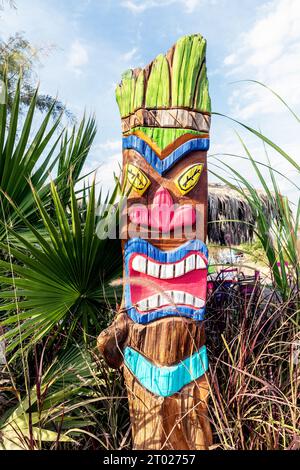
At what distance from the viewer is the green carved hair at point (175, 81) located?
1.93m

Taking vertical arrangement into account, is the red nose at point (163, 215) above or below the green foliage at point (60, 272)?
above

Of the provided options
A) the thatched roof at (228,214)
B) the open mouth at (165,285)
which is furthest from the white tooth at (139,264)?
the thatched roof at (228,214)

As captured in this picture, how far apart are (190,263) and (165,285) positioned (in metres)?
0.17

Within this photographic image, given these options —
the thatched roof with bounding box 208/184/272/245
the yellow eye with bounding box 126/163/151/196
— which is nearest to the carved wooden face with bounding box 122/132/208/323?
the yellow eye with bounding box 126/163/151/196

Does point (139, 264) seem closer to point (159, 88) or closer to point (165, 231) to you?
point (165, 231)

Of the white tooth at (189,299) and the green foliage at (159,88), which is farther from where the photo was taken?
the green foliage at (159,88)

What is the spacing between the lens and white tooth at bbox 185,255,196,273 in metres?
1.83

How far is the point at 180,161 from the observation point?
→ 1.91 meters

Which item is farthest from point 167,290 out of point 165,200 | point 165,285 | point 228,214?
point 228,214

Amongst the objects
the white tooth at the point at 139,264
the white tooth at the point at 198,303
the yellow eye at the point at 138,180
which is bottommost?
the white tooth at the point at 198,303

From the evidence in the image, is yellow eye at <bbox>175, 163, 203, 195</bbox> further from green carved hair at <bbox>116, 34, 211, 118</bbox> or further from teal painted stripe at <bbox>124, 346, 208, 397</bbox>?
teal painted stripe at <bbox>124, 346, 208, 397</bbox>

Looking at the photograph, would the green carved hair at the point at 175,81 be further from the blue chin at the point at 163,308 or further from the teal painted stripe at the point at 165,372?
the teal painted stripe at the point at 165,372

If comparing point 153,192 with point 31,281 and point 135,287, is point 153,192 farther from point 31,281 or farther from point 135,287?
point 31,281

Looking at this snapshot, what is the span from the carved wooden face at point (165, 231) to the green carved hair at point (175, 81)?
0.22 meters
